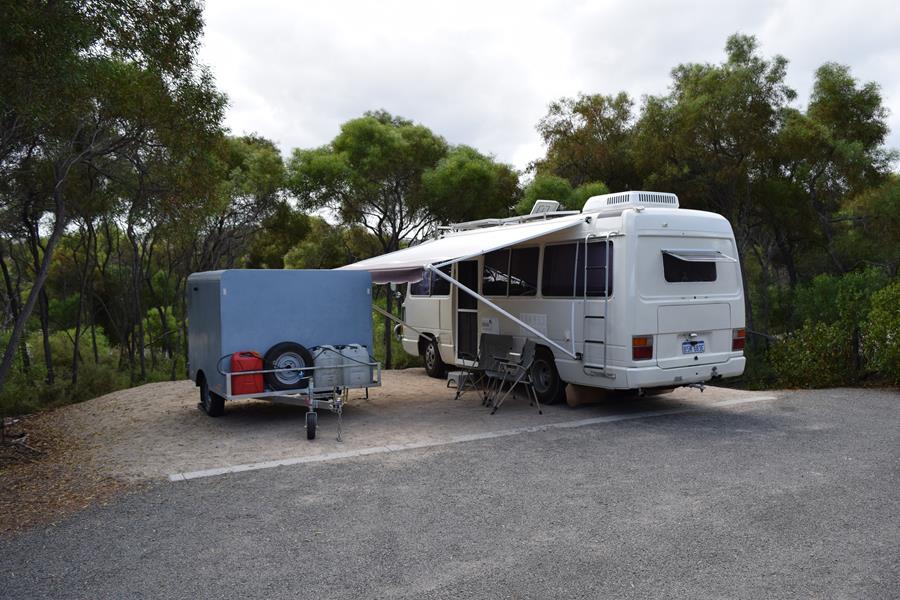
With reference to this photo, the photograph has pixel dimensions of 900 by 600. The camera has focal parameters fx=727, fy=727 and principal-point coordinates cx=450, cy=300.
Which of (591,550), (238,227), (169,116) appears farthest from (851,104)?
(591,550)

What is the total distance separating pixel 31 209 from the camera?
1088 cm

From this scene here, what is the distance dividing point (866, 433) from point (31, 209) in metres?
11.3

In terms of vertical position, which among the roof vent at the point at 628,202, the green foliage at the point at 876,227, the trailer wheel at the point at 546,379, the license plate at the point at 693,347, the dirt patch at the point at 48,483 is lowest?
the dirt patch at the point at 48,483

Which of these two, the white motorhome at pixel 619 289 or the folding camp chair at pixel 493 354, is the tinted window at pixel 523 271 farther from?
the folding camp chair at pixel 493 354

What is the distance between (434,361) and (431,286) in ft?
4.15

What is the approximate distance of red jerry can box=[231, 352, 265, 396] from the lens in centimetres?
758

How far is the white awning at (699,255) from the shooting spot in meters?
7.87

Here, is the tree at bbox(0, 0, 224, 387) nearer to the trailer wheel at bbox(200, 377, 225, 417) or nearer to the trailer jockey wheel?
the trailer wheel at bbox(200, 377, 225, 417)

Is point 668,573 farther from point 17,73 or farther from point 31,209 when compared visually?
point 31,209

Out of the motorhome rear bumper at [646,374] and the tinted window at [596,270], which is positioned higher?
the tinted window at [596,270]

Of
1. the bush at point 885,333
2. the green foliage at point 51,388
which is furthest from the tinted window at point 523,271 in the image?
the green foliage at point 51,388

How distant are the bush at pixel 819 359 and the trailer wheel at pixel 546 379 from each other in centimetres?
505

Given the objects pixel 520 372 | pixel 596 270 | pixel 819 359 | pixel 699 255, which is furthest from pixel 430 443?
pixel 819 359

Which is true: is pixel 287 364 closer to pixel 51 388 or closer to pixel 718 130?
pixel 51 388
